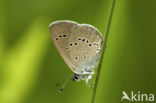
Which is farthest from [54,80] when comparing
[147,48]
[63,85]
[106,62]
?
[147,48]

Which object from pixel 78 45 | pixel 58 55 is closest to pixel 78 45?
pixel 78 45

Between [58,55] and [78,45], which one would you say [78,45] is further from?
[58,55]

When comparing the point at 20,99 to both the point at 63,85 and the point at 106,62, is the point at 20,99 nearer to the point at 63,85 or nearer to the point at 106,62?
the point at 63,85

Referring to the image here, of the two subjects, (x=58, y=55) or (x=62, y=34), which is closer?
(x=62, y=34)

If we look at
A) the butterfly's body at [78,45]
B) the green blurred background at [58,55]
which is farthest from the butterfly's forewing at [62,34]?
the green blurred background at [58,55]

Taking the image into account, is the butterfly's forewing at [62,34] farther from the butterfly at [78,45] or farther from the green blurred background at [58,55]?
the green blurred background at [58,55]

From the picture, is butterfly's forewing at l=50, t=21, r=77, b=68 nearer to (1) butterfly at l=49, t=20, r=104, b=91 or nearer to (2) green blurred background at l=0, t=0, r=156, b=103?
(1) butterfly at l=49, t=20, r=104, b=91

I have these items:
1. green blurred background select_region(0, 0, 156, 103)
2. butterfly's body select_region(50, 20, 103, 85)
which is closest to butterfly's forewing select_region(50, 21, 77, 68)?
butterfly's body select_region(50, 20, 103, 85)
